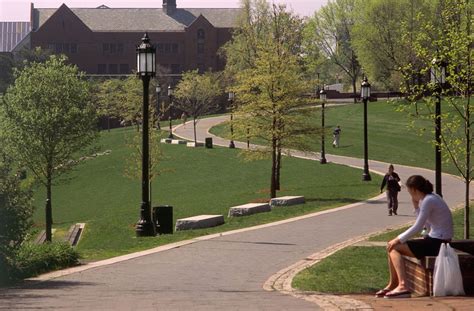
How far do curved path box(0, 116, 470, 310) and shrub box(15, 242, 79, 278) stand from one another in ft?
1.34

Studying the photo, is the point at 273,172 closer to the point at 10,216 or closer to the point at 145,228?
the point at 145,228

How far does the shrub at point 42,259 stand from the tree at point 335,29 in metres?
87.7

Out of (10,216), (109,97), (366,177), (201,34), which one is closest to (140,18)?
(201,34)

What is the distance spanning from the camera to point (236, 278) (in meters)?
14.1

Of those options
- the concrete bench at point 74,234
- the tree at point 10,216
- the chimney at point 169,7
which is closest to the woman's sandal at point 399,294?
the tree at point 10,216

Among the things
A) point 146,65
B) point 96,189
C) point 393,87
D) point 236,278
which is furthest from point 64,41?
point 236,278

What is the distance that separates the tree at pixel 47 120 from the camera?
37344mm

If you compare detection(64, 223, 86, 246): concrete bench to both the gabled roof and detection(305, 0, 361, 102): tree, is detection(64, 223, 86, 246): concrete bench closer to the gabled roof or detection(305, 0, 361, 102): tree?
detection(305, 0, 361, 102): tree

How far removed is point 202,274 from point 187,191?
1100 inches

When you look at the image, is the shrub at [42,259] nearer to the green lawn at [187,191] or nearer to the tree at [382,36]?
the green lawn at [187,191]

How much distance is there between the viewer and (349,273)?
14.1 metres

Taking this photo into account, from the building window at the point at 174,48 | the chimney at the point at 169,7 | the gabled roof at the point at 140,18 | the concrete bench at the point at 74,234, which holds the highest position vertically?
the chimney at the point at 169,7

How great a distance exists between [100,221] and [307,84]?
1042 centimetres

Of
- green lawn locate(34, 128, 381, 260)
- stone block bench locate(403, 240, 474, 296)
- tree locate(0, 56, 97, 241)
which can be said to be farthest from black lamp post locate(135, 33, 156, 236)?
tree locate(0, 56, 97, 241)
